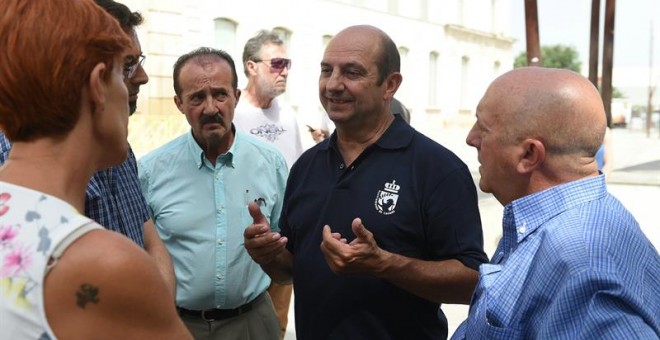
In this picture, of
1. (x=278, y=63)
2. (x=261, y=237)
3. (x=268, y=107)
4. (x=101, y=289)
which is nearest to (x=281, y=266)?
(x=261, y=237)

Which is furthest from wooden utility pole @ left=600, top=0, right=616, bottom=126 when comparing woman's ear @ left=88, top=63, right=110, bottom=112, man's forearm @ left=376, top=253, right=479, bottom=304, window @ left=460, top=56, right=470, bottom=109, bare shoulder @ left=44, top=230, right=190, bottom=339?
window @ left=460, top=56, right=470, bottom=109

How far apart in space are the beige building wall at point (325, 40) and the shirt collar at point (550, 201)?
699 centimetres

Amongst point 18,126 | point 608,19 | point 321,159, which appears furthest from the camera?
point 608,19

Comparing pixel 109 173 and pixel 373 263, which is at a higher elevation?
pixel 109 173

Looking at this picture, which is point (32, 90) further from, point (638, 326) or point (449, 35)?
point (449, 35)

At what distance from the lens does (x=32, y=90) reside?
4.83 ft

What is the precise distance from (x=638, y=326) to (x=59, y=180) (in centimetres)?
125

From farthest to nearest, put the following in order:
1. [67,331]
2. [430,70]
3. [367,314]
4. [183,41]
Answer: [430,70] → [183,41] → [367,314] → [67,331]

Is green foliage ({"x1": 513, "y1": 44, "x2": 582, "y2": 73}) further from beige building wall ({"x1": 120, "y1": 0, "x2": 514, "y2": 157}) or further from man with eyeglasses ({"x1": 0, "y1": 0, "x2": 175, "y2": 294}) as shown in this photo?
man with eyeglasses ({"x1": 0, "y1": 0, "x2": 175, "y2": 294})

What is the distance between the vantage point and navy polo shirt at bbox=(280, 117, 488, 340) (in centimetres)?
282

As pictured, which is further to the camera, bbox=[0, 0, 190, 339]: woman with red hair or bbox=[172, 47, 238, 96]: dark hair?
bbox=[172, 47, 238, 96]: dark hair

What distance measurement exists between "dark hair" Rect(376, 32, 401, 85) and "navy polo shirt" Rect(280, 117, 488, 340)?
11.0 inches

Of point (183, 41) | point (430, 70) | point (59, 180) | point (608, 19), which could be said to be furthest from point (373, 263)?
point (430, 70)

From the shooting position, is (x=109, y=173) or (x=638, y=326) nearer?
(x=638, y=326)
